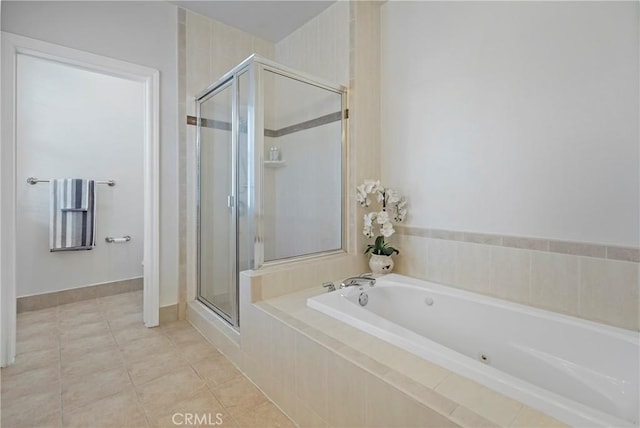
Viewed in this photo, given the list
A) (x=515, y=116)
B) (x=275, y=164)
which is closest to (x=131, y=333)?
(x=275, y=164)

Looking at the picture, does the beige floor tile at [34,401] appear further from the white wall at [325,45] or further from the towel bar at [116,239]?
the white wall at [325,45]

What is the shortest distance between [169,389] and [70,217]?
7.35 ft

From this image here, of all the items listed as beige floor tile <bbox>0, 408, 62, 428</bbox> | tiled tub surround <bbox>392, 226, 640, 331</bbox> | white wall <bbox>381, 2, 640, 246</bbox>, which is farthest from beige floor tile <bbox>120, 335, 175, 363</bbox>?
white wall <bbox>381, 2, 640, 246</bbox>

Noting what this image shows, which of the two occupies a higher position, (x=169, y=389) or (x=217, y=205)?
(x=217, y=205)

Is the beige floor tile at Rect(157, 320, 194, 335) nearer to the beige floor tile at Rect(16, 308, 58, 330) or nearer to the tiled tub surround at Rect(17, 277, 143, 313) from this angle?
the beige floor tile at Rect(16, 308, 58, 330)

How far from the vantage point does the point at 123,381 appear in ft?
5.84

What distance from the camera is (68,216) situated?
3004mm

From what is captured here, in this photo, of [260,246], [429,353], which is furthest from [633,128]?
[260,246]

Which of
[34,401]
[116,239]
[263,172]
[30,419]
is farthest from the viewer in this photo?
[116,239]

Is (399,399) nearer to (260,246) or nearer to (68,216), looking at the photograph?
(260,246)

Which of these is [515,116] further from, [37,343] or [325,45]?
[37,343]

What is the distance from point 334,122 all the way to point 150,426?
7.13ft

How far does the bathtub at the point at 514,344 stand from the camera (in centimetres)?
102

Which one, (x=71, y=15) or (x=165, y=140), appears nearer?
(x=71, y=15)
